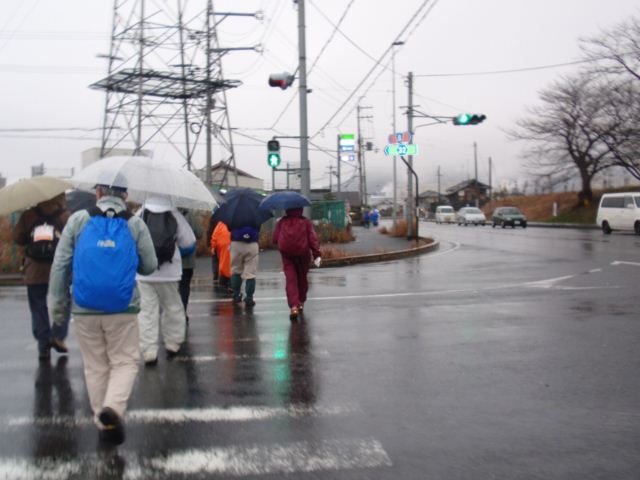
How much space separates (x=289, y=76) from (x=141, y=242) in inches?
534

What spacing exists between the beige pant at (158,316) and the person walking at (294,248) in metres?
2.23

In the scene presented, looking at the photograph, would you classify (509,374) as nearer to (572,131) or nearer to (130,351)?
(130,351)

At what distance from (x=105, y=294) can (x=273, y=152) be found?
13.7 meters

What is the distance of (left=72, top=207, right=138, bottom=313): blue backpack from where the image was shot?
13.2 ft

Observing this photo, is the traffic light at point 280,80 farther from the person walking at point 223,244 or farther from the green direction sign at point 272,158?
the person walking at point 223,244

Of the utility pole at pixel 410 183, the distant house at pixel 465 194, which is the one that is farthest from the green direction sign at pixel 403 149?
the distant house at pixel 465 194

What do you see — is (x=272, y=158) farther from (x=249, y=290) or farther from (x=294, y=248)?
(x=294, y=248)

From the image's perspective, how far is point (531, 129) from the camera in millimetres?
51188

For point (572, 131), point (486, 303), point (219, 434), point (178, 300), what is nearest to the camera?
point (219, 434)

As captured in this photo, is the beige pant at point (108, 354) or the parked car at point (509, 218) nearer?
the beige pant at point (108, 354)

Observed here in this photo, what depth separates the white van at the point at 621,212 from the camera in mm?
30414

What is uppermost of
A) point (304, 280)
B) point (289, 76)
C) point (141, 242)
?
point (289, 76)

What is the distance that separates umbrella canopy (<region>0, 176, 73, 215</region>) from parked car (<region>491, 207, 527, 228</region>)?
41.7 m

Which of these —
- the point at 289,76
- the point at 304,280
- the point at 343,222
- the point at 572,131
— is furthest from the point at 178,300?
the point at 572,131
